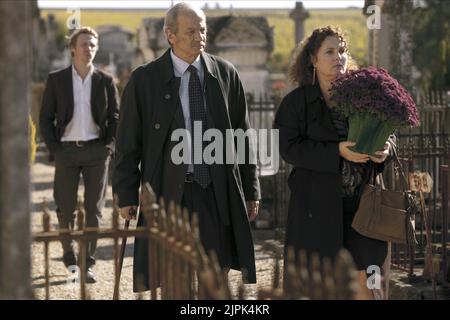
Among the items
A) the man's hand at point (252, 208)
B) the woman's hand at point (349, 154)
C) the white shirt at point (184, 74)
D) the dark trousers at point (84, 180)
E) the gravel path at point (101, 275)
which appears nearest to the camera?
the woman's hand at point (349, 154)

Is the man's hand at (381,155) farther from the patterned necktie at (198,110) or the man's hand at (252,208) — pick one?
the patterned necktie at (198,110)

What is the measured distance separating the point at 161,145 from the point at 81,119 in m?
2.97

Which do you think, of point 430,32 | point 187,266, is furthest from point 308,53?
point 430,32

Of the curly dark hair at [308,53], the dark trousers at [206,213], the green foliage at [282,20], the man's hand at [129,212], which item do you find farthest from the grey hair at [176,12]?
the green foliage at [282,20]

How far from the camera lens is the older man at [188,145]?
597 cm

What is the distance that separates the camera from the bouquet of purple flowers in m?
5.72

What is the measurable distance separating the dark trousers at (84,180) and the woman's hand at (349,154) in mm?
3275

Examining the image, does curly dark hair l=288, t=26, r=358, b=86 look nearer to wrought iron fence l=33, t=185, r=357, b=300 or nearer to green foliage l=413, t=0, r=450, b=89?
wrought iron fence l=33, t=185, r=357, b=300

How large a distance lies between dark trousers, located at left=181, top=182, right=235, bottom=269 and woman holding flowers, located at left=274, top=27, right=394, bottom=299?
400 millimetres

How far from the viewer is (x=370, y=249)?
6004 millimetres

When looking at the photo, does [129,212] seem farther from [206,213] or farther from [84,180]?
[84,180]

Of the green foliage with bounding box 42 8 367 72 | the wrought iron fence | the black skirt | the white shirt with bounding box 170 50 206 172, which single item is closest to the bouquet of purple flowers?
the black skirt
